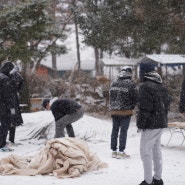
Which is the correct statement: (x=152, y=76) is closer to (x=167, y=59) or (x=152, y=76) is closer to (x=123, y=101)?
(x=123, y=101)

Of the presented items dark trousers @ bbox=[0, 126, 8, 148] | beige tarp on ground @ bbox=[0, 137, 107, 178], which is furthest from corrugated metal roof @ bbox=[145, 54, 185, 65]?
beige tarp on ground @ bbox=[0, 137, 107, 178]

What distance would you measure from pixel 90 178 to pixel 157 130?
1.49 metres

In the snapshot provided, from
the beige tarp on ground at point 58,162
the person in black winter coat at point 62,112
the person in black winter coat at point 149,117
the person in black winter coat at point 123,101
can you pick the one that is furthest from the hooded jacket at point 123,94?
the person in black winter coat at point 149,117

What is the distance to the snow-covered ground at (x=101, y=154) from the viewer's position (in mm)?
6953

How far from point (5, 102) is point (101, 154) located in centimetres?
239

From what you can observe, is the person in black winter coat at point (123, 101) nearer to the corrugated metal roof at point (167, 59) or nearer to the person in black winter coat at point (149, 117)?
the person in black winter coat at point (149, 117)

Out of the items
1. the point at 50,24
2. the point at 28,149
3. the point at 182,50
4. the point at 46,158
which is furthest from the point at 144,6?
the point at 46,158

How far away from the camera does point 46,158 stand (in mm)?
7613

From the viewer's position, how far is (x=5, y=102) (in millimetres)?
10086

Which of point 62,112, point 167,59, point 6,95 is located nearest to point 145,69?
point 62,112

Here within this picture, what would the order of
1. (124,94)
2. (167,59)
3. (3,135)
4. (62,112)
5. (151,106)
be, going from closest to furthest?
1. (151,106)
2. (124,94)
3. (62,112)
4. (3,135)
5. (167,59)

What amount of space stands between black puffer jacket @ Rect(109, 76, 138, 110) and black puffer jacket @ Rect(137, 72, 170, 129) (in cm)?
249

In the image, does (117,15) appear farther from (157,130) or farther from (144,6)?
(157,130)

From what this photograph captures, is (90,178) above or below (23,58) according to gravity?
below
